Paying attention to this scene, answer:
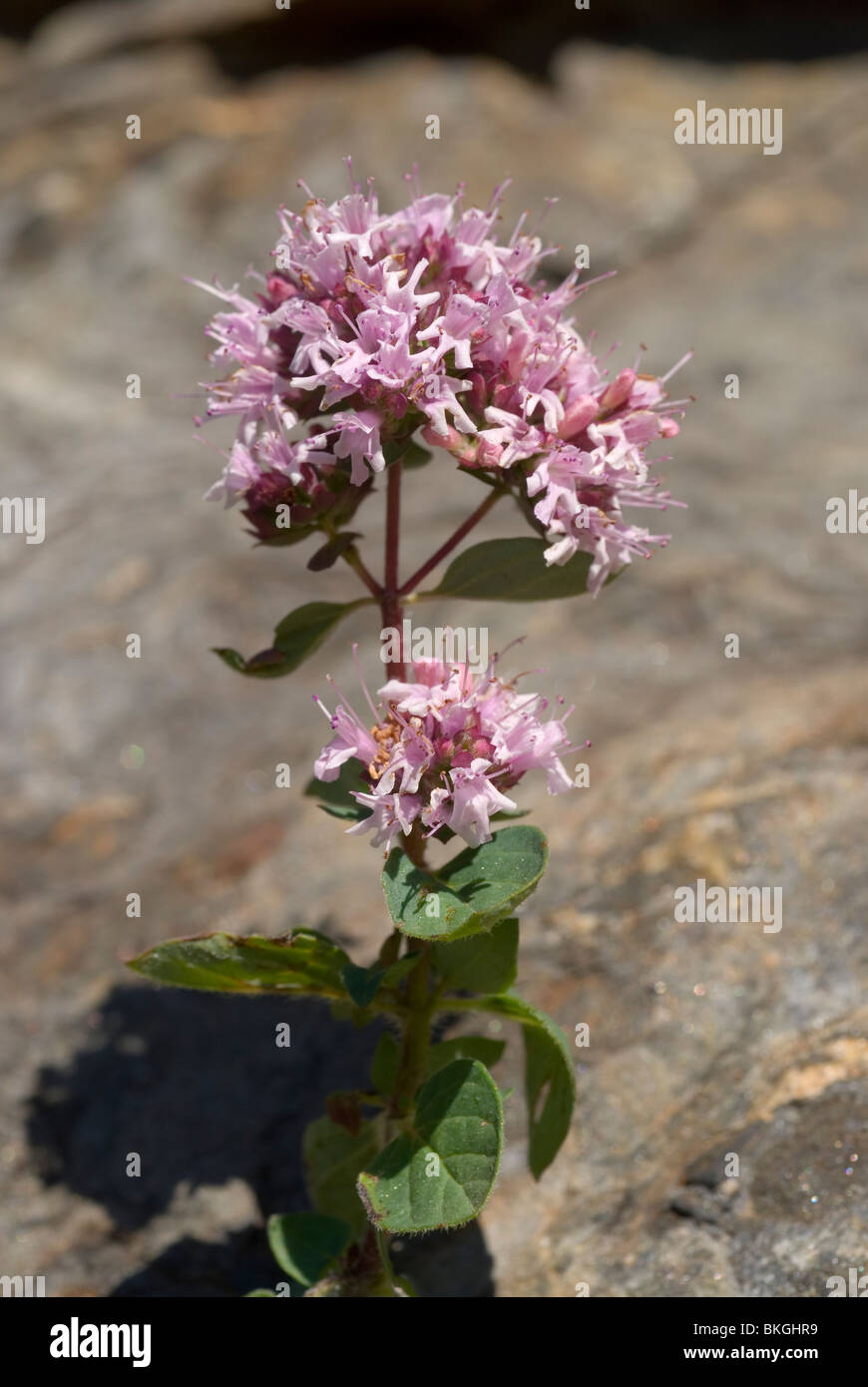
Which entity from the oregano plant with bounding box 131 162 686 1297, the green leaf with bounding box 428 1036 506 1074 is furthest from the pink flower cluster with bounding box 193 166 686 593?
the green leaf with bounding box 428 1036 506 1074

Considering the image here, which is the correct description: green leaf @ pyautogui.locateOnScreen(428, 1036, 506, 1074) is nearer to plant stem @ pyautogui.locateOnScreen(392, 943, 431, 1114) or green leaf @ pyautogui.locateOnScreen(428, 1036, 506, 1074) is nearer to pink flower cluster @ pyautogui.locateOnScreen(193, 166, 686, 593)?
plant stem @ pyautogui.locateOnScreen(392, 943, 431, 1114)

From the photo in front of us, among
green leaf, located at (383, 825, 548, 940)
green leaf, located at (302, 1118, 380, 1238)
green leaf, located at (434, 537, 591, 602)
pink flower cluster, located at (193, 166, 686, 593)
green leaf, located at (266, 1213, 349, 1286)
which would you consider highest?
pink flower cluster, located at (193, 166, 686, 593)

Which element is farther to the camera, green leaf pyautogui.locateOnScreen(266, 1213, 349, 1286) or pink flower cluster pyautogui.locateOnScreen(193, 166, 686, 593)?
green leaf pyautogui.locateOnScreen(266, 1213, 349, 1286)

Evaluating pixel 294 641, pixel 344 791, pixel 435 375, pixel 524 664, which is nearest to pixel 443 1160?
pixel 344 791

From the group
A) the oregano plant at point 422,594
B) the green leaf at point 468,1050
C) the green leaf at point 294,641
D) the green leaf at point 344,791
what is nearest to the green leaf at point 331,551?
the oregano plant at point 422,594

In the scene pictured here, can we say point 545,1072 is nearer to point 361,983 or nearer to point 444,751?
point 361,983

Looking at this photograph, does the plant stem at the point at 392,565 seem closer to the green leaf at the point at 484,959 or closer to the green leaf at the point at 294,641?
the green leaf at the point at 294,641

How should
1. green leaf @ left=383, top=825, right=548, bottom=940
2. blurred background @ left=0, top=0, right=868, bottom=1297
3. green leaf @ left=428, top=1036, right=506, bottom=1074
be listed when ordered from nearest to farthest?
green leaf @ left=383, top=825, right=548, bottom=940 → green leaf @ left=428, top=1036, right=506, bottom=1074 → blurred background @ left=0, top=0, right=868, bottom=1297
